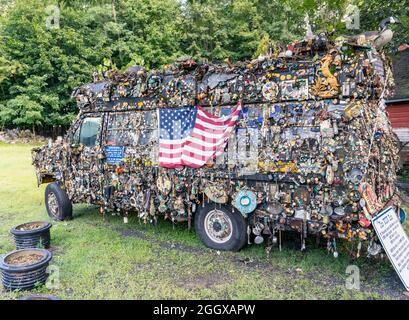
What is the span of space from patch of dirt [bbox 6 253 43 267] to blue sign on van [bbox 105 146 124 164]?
6.91ft

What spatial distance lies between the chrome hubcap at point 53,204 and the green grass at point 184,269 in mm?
754

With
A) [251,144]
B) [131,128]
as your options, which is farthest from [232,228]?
[131,128]

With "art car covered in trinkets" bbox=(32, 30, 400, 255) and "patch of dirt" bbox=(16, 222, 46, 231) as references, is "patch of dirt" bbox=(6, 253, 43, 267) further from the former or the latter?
"art car covered in trinkets" bbox=(32, 30, 400, 255)

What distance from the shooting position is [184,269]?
4660 millimetres

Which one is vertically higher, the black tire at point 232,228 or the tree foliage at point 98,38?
the tree foliage at point 98,38

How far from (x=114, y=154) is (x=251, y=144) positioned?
2648mm

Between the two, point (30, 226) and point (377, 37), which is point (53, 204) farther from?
point (377, 37)

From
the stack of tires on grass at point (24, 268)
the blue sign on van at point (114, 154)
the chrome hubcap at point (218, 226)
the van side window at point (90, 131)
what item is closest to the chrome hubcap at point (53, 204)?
the van side window at point (90, 131)

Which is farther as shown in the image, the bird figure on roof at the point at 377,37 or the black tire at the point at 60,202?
the black tire at the point at 60,202

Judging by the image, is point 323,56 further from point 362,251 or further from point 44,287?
point 44,287

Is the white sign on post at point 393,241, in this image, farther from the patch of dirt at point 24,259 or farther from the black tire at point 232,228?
the patch of dirt at point 24,259

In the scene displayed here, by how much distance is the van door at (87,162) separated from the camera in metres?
6.35

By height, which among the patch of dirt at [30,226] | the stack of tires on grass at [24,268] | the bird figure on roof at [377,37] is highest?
the bird figure on roof at [377,37]
